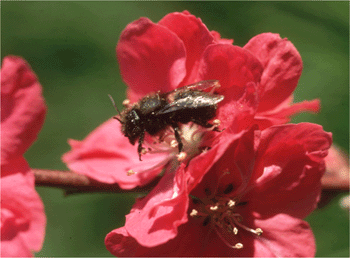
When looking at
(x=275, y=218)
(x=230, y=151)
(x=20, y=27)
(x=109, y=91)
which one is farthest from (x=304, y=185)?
(x=20, y=27)

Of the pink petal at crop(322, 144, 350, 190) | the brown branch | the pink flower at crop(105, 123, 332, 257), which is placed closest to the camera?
the pink flower at crop(105, 123, 332, 257)

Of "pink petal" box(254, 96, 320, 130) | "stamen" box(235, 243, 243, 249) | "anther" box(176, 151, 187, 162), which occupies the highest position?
"pink petal" box(254, 96, 320, 130)

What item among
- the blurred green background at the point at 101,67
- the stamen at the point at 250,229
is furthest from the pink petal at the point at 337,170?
the stamen at the point at 250,229

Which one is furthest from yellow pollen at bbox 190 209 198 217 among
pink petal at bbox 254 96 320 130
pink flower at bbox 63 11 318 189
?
pink petal at bbox 254 96 320 130

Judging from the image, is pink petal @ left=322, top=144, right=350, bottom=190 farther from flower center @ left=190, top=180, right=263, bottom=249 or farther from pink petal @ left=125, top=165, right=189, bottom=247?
pink petal @ left=125, top=165, right=189, bottom=247

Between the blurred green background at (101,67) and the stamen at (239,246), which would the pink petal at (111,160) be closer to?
the stamen at (239,246)

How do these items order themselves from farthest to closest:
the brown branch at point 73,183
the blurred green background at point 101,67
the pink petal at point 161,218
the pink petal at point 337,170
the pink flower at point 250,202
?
the blurred green background at point 101,67, the pink petal at point 337,170, the brown branch at point 73,183, the pink flower at point 250,202, the pink petal at point 161,218
